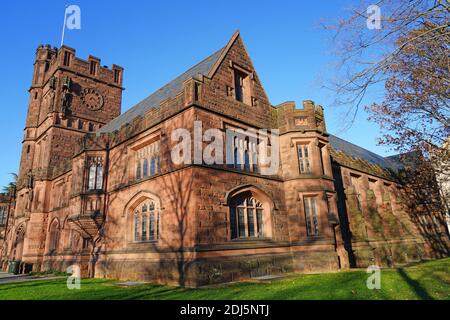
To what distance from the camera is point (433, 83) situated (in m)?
14.9

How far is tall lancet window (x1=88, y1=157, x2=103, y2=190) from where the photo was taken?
779 inches

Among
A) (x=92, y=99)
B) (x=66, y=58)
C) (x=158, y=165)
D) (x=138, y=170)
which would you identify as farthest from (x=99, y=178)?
(x=66, y=58)

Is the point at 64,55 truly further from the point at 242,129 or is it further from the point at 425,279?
the point at 425,279

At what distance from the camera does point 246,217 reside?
49.8ft

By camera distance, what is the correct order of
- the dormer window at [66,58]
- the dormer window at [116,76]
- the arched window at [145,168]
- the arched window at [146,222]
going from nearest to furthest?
the arched window at [146,222], the arched window at [145,168], the dormer window at [66,58], the dormer window at [116,76]

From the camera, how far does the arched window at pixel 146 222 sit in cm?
1538

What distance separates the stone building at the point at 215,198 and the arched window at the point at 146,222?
0.26ft

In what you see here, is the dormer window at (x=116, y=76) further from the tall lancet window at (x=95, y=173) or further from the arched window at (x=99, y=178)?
the arched window at (x=99, y=178)

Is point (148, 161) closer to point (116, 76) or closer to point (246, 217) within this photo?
point (246, 217)

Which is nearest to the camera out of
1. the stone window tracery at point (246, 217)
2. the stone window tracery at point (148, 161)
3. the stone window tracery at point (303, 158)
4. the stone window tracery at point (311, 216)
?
the stone window tracery at point (246, 217)

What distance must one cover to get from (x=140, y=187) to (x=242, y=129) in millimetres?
6396

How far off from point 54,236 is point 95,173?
1113cm

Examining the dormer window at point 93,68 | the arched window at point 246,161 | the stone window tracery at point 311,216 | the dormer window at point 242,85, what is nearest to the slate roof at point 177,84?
the dormer window at point 242,85
